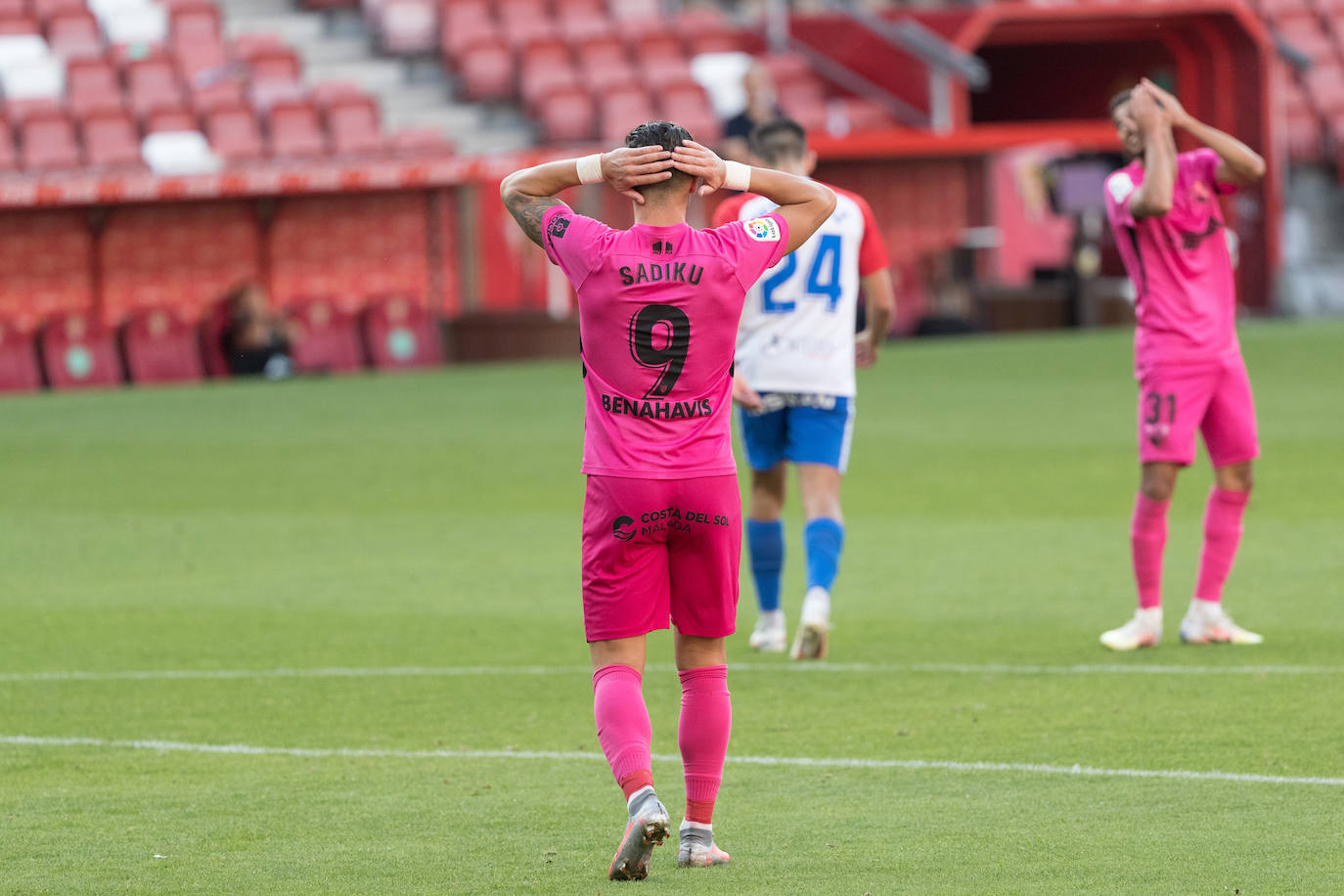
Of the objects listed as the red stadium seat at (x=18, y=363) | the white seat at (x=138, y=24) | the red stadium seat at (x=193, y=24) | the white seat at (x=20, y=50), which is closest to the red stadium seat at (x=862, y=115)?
the red stadium seat at (x=193, y=24)

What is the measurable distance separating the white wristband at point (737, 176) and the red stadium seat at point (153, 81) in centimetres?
2145

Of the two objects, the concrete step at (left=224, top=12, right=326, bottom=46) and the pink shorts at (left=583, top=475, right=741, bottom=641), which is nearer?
the pink shorts at (left=583, top=475, right=741, bottom=641)

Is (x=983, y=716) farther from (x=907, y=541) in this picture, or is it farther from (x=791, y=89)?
(x=791, y=89)

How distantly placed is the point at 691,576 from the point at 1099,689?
8.62 ft

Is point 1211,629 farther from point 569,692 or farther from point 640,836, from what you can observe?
point 640,836

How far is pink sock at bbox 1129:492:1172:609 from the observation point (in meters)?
8.07

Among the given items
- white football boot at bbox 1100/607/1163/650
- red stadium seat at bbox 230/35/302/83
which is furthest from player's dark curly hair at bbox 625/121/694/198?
red stadium seat at bbox 230/35/302/83

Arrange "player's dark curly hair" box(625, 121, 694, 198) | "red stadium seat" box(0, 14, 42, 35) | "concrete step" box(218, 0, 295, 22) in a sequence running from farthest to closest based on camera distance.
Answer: "concrete step" box(218, 0, 295, 22) → "red stadium seat" box(0, 14, 42, 35) → "player's dark curly hair" box(625, 121, 694, 198)

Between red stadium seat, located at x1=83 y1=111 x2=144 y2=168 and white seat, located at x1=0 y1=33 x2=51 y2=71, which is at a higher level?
white seat, located at x1=0 y1=33 x2=51 y2=71

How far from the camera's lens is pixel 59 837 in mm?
5414

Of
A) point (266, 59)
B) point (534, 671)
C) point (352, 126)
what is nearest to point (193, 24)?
point (266, 59)

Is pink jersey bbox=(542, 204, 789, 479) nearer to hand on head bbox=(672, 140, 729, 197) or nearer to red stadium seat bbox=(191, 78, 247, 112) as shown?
hand on head bbox=(672, 140, 729, 197)

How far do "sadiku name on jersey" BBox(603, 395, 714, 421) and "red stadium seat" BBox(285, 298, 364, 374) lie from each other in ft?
68.9

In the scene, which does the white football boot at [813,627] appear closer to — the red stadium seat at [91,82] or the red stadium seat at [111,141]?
the red stadium seat at [111,141]
